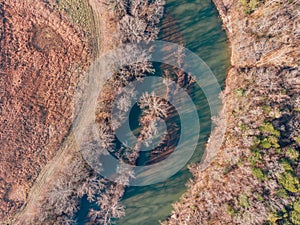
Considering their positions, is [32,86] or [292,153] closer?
[292,153]

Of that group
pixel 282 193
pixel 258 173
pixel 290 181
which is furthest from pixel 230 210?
pixel 290 181

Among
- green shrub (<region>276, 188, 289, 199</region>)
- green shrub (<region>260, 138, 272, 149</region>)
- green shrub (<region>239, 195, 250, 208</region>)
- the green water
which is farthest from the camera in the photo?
the green water

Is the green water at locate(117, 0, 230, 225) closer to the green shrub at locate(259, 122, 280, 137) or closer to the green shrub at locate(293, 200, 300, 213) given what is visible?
the green shrub at locate(259, 122, 280, 137)

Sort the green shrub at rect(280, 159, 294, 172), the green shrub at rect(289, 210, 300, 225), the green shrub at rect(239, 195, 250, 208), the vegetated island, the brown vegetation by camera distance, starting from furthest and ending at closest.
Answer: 1. the brown vegetation
2. the vegetated island
3. the green shrub at rect(239, 195, 250, 208)
4. the green shrub at rect(280, 159, 294, 172)
5. the green shrub at rect(289, 210, 300, 225)

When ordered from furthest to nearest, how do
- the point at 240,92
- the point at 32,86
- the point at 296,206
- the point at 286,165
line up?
1. the point at 32,86
2. the point at 240,92
3. the point at 286,165
4. the point at 296,206

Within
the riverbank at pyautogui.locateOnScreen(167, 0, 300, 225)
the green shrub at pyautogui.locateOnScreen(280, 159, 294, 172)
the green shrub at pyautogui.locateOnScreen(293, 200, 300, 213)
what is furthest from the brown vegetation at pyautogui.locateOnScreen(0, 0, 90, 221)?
the green shrub at pyautogui.locateOnScreen(293, 200, 300, 213)

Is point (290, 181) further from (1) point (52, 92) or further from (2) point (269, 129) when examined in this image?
(1) point (52, 92)

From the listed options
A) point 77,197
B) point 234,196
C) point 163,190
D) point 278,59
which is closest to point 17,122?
point 77,197

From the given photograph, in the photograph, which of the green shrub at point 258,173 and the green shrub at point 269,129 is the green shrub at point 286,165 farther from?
the green shrub at point 269,129
